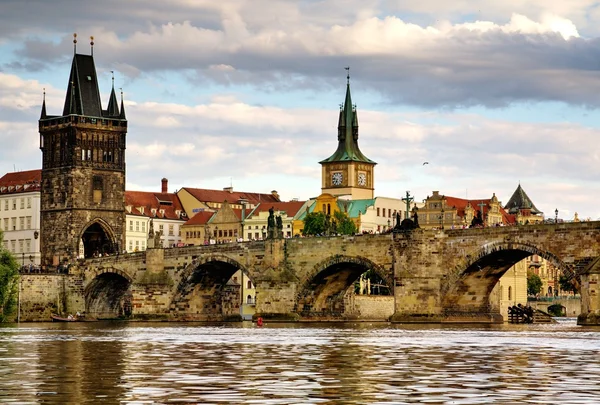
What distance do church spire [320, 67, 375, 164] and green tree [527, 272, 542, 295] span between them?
2819 cm

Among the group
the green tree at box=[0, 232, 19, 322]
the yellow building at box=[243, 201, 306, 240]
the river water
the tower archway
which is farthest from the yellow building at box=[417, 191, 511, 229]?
the river water

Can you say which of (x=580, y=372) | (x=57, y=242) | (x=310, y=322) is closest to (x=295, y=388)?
(x=580, y=372)

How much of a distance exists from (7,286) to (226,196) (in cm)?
7692

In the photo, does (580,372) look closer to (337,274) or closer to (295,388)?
(295,388)

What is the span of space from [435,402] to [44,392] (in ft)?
26.2

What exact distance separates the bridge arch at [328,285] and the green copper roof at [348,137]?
7966 centimetres

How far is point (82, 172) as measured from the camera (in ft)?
435

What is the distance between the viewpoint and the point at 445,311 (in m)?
89.4

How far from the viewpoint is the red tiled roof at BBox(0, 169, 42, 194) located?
5832 inches

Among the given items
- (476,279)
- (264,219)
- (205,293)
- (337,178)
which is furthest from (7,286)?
(337,178)

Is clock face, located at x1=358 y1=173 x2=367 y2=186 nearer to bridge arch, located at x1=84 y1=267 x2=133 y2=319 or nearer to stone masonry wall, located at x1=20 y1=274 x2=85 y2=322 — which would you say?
bridge arch, located at x1=84 y1=267 x2=133 y2=319

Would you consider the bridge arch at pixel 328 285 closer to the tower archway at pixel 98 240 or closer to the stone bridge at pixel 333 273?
the stone bridge at pixel 333 273

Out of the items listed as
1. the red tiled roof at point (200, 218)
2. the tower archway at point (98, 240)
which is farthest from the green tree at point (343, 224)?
the tower archway at point (98, 240)

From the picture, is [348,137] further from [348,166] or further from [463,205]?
[463,205]
